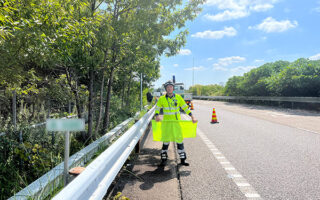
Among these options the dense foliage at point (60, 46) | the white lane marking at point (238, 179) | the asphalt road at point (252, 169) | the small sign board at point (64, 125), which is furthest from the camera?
the asphalt road at point (252, 169)

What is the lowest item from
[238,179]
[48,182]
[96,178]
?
[238,179]

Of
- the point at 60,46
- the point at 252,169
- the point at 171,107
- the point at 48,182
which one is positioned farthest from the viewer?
the point at 171,107

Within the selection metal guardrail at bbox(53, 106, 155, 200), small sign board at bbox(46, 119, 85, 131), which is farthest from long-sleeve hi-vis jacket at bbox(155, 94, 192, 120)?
small sign board at bbox(46, 119, 85, 131)

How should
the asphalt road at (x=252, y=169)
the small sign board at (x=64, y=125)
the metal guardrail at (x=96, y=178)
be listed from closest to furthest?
the metal guardrail at (x=96, y=178), the small sign board at (x=64, y=125), the asphalt road at (x=252, y=169)

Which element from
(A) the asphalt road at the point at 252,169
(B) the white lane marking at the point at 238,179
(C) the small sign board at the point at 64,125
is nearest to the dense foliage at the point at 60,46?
(C) the small sign board at the point at 64,125

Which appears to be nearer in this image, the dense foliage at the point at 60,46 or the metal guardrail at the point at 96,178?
the metal guardrail at the point at 96,178

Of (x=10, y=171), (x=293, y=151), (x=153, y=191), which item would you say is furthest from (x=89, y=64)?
(x=293, y=151)

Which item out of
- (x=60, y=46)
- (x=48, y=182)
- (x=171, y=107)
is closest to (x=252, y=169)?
(x=171, y=107)

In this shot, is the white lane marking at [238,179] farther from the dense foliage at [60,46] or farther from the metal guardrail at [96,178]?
the dense foliage at [60,46]

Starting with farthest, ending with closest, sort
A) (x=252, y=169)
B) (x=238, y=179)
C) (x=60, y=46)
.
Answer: (x=252, y=169) < (x=238, y=179) < (x=60, y=46)

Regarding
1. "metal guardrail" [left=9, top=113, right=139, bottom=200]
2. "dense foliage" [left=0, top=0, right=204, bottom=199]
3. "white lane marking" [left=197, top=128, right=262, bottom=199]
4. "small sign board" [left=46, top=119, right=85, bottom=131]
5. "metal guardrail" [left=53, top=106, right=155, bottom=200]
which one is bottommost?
"white lane marking" [left=197, top=128, right=262, bottom=199]

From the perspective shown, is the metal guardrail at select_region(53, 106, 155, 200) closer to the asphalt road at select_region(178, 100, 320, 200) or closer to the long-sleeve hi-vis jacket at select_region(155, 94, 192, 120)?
the asphalt road at select_region(178, 100, 320, 200)

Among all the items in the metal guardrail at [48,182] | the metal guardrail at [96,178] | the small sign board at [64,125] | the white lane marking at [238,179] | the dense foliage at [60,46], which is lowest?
the white lane marking at [238,179]

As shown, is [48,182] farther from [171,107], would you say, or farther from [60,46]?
[171,107]
